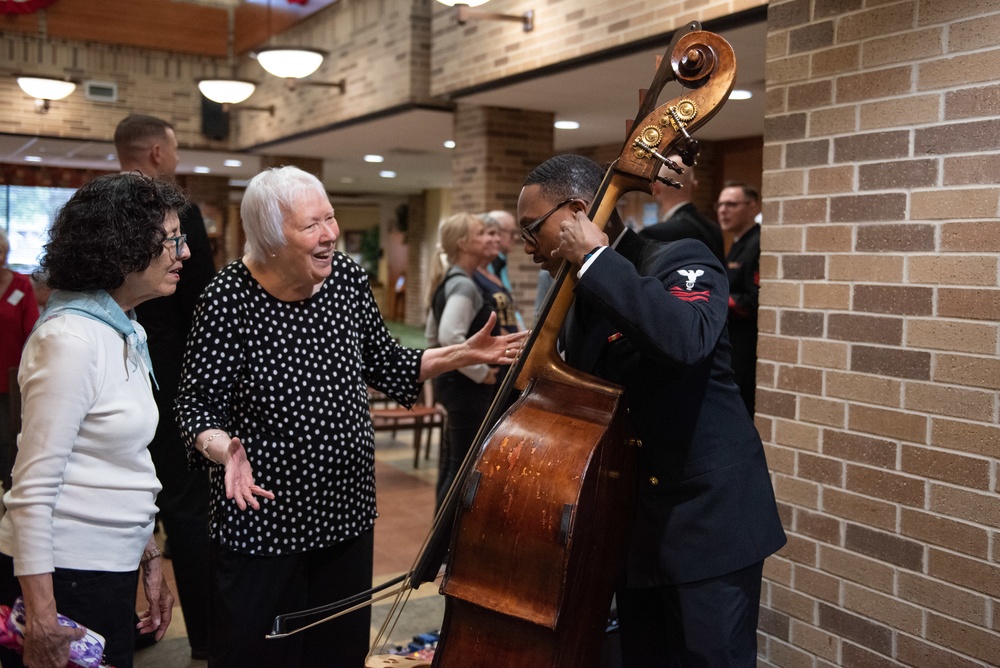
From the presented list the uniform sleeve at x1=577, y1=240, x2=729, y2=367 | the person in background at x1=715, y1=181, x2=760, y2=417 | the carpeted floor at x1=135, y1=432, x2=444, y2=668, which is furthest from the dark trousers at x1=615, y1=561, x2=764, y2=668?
the person in background at x1=715, y1=181, x2=760, y2=417

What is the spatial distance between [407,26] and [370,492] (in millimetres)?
7335

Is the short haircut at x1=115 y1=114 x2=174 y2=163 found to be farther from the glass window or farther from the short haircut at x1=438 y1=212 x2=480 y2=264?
the glass window

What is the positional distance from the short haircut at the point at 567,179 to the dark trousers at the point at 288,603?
3.60 ft

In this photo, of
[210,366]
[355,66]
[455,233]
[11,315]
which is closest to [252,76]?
Answer: [355,66]

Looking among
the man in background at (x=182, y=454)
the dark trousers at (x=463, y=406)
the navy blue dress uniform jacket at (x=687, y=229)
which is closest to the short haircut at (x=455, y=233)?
the dark trousers at (x=463, y=406)

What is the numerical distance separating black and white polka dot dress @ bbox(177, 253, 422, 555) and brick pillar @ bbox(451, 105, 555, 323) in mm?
6213

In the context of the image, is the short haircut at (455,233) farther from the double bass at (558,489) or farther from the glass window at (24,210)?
the glass window at (24,210)

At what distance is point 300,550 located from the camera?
2393 millimetres

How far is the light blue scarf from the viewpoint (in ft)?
6.40

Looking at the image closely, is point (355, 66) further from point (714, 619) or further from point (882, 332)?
point (714, 619)

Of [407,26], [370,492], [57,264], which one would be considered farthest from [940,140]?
[407,26]

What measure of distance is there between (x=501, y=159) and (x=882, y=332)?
20.2 feet

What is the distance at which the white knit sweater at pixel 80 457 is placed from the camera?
1836mm

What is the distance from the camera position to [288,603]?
2.45 metres
